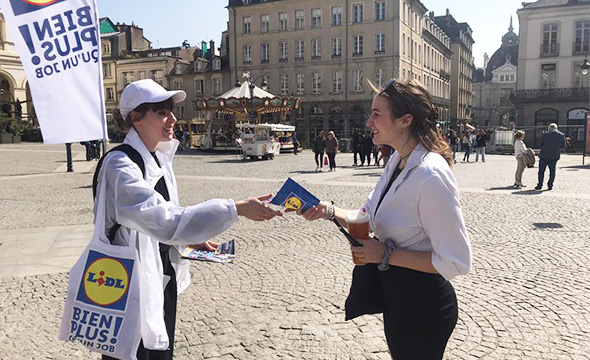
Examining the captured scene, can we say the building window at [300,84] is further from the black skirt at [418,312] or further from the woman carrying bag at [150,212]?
the black skirt at [418,312]

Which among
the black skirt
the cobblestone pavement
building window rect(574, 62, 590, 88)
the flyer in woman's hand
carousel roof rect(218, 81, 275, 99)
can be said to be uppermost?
Result: building window rect(574, 62, 590, 88)

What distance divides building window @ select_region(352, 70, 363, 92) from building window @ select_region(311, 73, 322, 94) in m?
3.41

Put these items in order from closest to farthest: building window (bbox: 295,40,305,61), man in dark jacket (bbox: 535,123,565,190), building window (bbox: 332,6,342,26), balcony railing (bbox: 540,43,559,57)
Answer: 1. man in dark jacket (bbox: 535,123,565,190)
2. balcony railing (bbox: 540,43,559,57)
3. building window (bbox: 332,6,342,26)
4. building window (bbox: 295,40,305,61)

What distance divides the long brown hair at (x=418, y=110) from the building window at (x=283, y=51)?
47.3m

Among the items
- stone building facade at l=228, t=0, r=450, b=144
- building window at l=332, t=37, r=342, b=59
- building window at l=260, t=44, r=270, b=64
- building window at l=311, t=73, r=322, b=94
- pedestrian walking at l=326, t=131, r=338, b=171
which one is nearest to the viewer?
pedestrian walking at l=326, t=131, r=338, b=171

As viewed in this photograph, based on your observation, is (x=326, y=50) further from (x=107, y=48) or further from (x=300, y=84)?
(x=107, y=48)

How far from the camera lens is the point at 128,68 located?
57.8 m

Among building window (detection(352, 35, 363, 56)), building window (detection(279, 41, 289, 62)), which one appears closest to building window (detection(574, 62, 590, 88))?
building window (detection(352, 35, 363, 56))

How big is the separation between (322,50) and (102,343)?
46545 mm

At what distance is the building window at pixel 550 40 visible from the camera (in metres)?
42.0

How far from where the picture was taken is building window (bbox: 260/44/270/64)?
1922 inches

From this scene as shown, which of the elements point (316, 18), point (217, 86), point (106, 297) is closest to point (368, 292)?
point (106, 297)

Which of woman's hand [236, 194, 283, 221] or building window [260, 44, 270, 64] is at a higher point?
building window [260, 44, 270, 64]

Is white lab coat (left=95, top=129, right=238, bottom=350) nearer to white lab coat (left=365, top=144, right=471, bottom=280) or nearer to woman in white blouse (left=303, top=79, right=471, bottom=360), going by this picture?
woman in white blouse (left=303, top=79, right=471, bottom=360)
